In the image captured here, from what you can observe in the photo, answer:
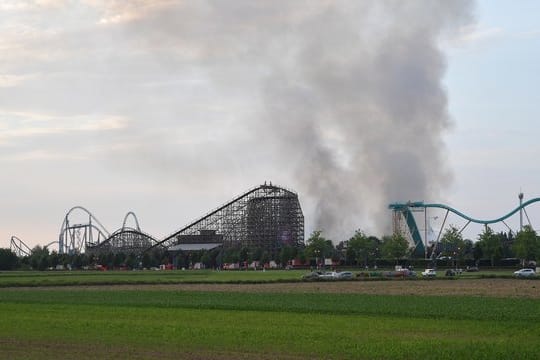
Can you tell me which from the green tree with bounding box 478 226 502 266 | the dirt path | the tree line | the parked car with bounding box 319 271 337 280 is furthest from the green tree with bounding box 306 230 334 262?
the dirt path

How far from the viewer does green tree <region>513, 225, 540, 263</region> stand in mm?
118438

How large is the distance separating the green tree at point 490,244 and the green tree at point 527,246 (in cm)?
453

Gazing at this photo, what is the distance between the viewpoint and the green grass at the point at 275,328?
2412 cm

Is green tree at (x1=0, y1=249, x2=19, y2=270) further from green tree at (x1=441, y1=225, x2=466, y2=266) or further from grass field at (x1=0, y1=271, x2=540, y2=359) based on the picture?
grass field at (x1=0, y1=271, x2=540, y2=359)

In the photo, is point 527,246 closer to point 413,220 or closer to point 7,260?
point 413,220

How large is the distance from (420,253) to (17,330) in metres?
130

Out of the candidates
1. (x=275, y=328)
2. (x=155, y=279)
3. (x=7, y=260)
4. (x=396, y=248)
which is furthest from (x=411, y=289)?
(x=7, y=260)

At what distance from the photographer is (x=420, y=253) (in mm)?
154750

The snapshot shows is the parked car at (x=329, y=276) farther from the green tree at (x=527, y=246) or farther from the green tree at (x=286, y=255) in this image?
the green tree at (x=286, y=255)

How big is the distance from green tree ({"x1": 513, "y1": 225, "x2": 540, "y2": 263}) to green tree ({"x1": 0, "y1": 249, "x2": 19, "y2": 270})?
96.0 metres

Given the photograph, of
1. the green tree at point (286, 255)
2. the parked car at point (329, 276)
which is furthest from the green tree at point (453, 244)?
the parked car at point (329, 276)

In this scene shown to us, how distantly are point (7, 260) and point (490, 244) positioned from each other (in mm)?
91743

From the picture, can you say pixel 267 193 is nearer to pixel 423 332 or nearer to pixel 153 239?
pixel 153 239

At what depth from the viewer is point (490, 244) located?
425ft
